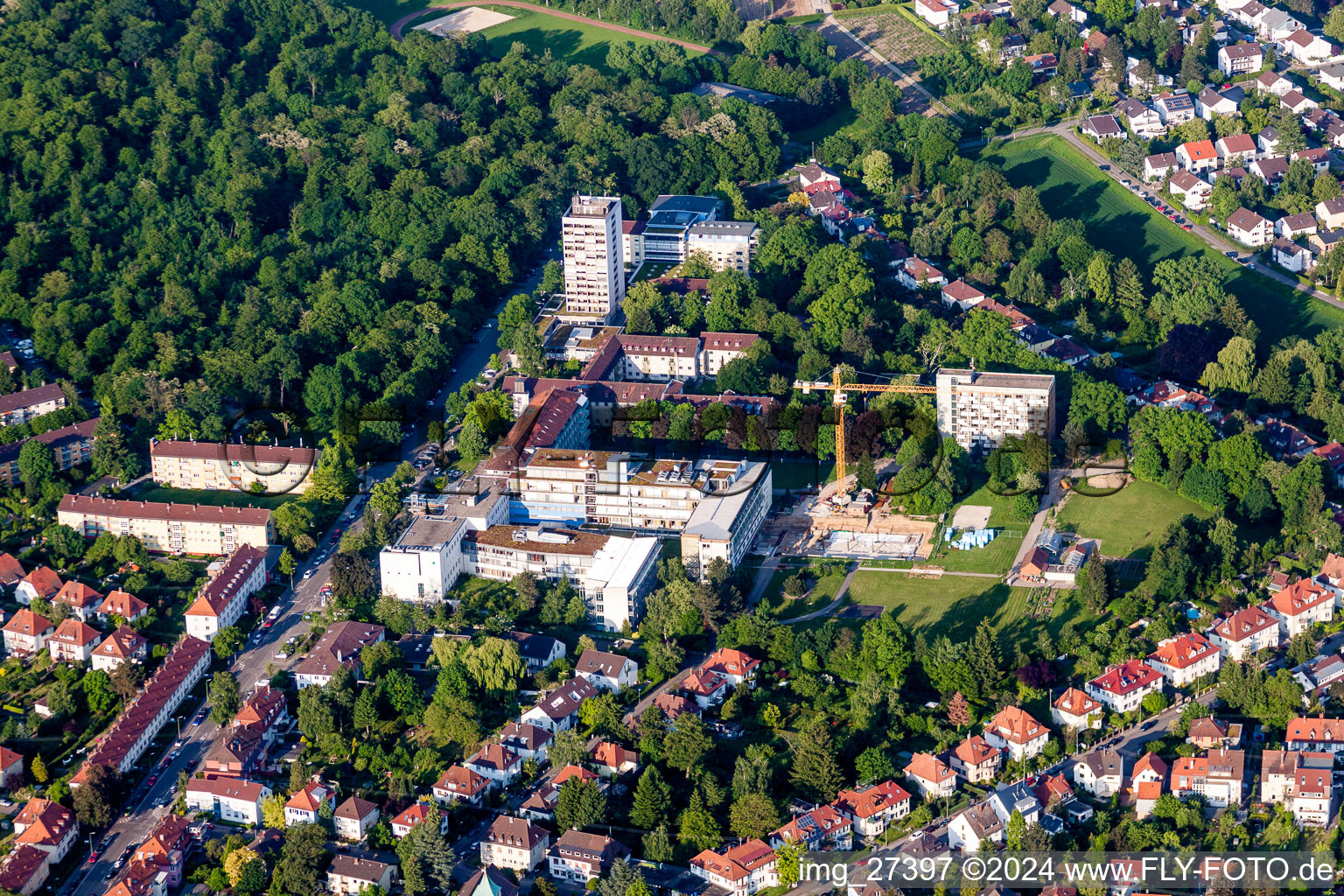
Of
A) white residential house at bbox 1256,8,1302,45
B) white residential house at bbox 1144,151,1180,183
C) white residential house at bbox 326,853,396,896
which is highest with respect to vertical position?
white residential house at bbox 1256,8,1302,45

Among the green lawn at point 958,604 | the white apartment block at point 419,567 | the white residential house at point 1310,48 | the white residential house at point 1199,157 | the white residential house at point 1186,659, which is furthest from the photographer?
the white residential house at point 1310,48

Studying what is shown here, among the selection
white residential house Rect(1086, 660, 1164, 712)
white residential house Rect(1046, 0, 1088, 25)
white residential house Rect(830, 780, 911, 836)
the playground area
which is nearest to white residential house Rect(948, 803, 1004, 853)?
white residential house Rect(830, 780, 911, 836)

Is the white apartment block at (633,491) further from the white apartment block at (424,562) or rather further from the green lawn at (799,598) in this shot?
the white apartment block at (424,562)

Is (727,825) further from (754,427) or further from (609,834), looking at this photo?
(754,427)

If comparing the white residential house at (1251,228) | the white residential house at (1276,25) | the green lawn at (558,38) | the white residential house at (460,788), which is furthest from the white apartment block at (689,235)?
the white residential house at (1276,25)

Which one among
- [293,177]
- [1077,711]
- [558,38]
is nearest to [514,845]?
[1077,711]

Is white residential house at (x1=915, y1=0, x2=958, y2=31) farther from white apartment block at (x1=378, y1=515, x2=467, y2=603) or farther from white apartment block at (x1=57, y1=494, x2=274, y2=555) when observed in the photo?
white apartment block at (x1=57, y1=494, x2=274, y2=555)
